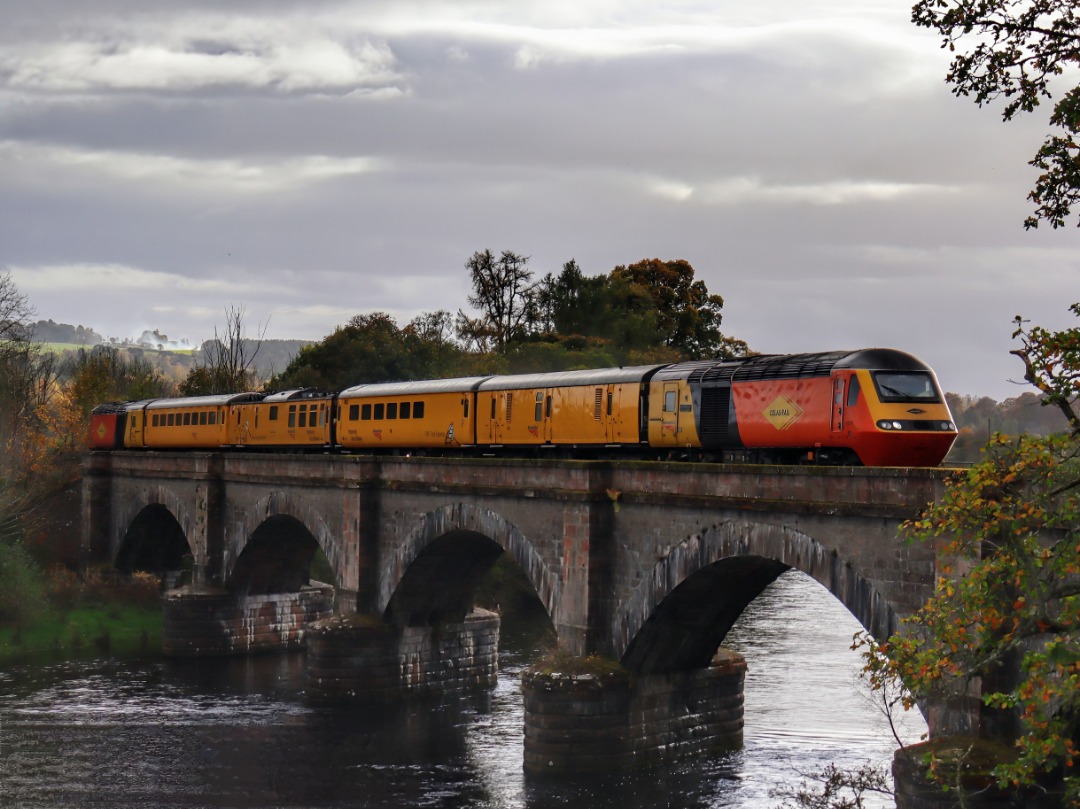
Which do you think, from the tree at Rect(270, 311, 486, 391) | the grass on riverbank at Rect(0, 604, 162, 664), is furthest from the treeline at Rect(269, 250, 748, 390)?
the grass on riverbank at Rect(0, 604, 162, 664)

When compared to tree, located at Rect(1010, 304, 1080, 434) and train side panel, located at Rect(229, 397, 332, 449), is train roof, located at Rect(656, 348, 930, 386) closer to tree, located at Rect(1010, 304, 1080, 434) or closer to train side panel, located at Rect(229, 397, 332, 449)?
tree, located at Rect(1010, 304, 1080, 434)

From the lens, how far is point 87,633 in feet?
172

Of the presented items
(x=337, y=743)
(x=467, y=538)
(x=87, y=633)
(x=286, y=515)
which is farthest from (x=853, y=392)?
(x=87, y=633)

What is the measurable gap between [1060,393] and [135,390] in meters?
91.5

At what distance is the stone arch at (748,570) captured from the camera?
21.4 metres

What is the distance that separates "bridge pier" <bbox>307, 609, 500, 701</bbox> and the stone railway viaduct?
265 millimetres

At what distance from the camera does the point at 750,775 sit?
95.6ft

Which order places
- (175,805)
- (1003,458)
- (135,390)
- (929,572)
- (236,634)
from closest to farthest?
1. (1003,458)
2. (929,572)
3. (175,805)
4. (236,634)
5. (135,390)

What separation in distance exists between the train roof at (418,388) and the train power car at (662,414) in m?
0.06

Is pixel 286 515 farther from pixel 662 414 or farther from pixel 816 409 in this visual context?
pixel 816 409

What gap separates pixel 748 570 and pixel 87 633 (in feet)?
116

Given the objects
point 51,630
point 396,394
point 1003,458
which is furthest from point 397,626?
point 1003,458

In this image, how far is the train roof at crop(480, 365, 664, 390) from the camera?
31297 millimetres

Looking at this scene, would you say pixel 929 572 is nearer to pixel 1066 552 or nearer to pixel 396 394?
pixel 1066 552
